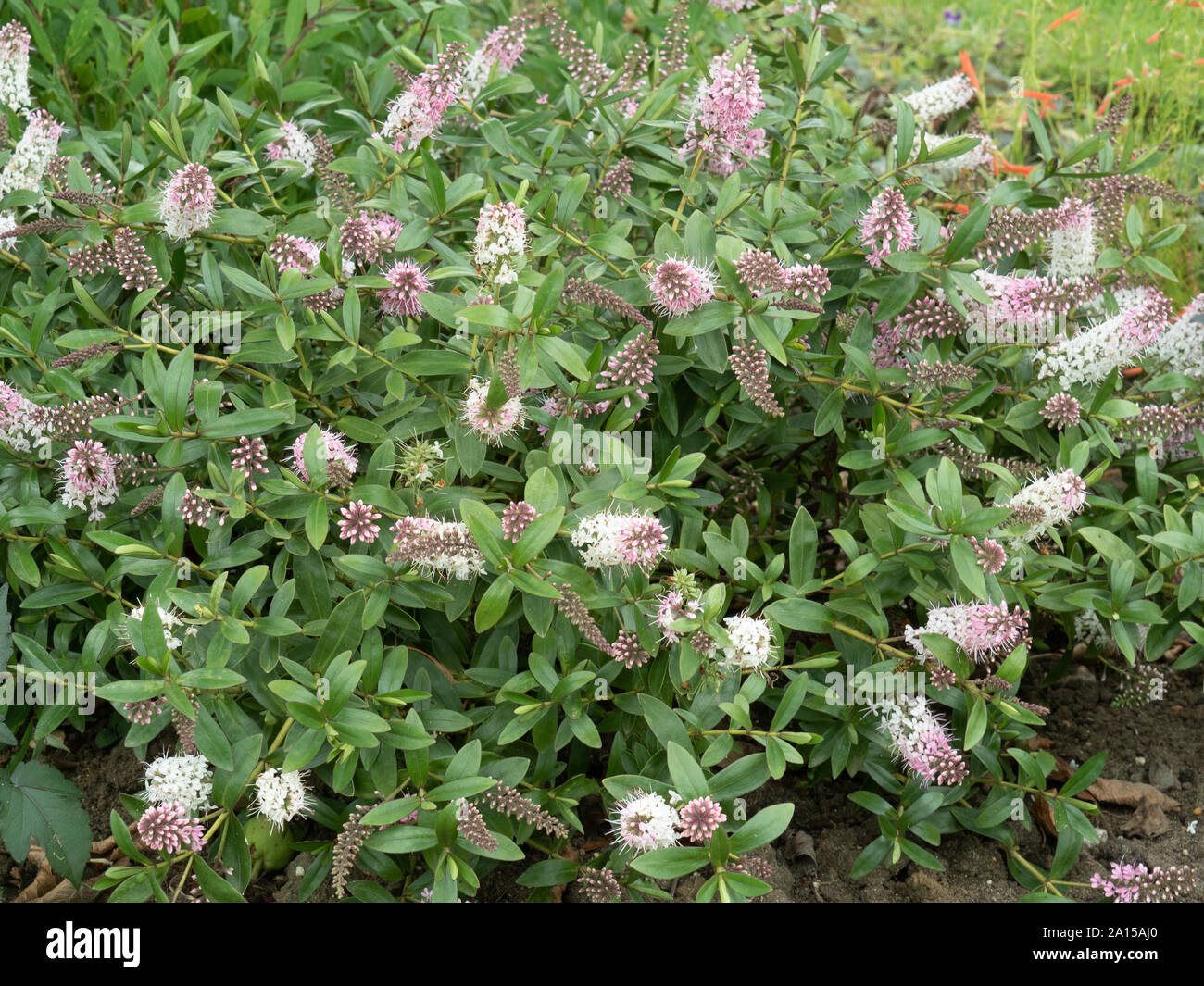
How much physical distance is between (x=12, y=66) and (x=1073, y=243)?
287cm

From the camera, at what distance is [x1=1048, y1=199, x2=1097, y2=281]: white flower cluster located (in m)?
2.71

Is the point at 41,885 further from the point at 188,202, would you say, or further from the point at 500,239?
→ the point at 500,239

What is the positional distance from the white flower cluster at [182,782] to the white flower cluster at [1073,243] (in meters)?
2.29

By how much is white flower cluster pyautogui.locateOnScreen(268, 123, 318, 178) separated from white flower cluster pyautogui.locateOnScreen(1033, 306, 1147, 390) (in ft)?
6.25

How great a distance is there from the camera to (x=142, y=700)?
7.08ft

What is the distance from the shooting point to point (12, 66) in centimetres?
303

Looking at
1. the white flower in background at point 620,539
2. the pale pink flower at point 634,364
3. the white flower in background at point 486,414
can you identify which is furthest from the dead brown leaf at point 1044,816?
the white flower in background at point 486,414

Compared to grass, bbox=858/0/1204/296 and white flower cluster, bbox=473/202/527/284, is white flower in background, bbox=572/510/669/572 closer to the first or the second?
white flower cluster, bbox=473/202/527/284

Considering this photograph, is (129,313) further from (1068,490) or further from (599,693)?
(1068,490)

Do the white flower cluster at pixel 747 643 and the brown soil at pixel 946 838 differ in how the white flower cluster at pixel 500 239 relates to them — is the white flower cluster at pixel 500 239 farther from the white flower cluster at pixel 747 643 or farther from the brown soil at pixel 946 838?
the brown soil at pixel 946 838

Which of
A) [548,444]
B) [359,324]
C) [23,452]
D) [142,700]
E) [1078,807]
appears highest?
[359,324]

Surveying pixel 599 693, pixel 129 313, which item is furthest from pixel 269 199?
pixel 599 693

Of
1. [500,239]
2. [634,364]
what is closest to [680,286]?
[634,364]

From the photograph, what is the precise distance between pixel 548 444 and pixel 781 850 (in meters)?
1.17
